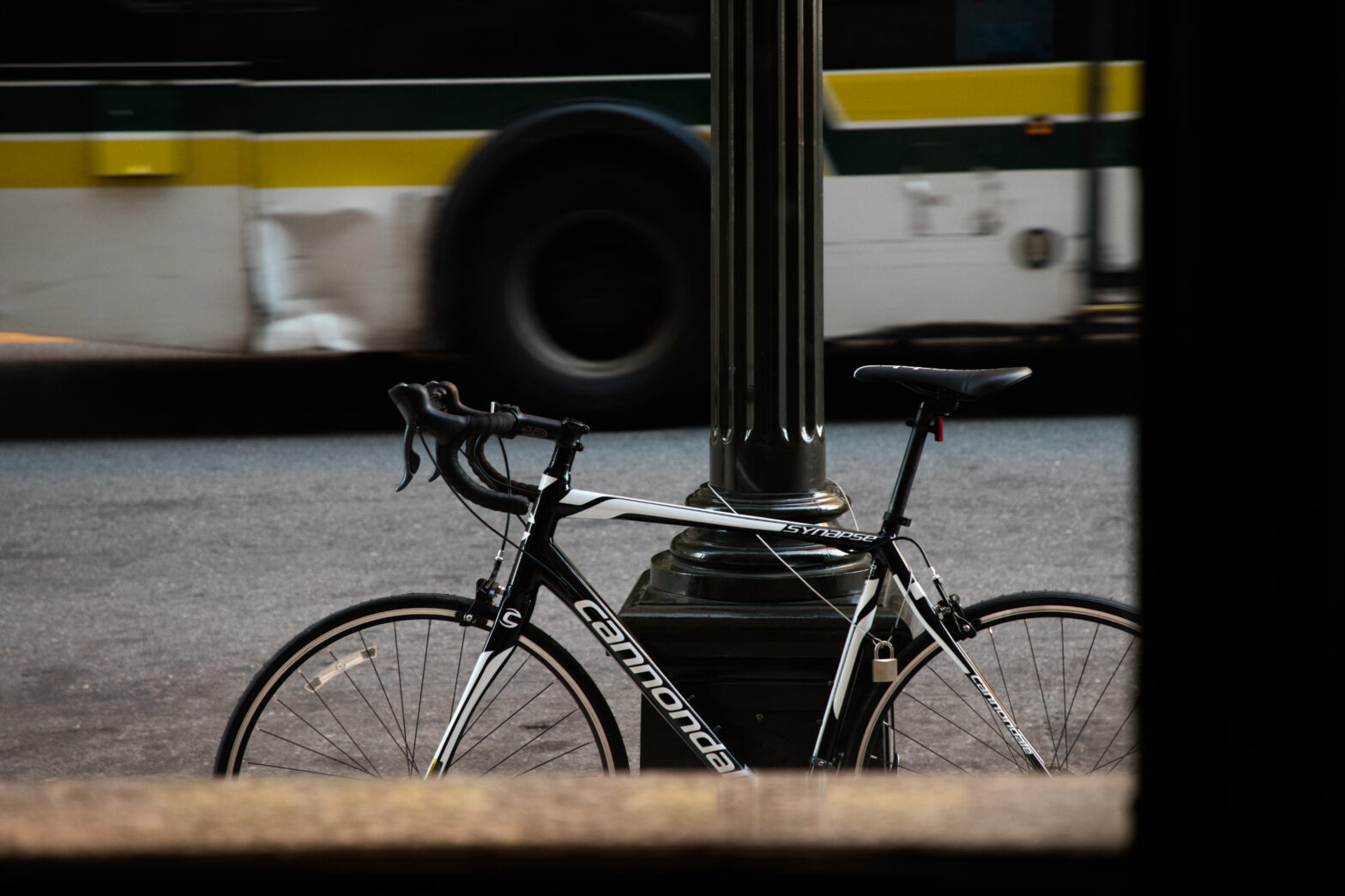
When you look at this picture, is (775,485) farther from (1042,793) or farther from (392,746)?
(1042,793)

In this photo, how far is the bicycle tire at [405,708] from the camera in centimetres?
274

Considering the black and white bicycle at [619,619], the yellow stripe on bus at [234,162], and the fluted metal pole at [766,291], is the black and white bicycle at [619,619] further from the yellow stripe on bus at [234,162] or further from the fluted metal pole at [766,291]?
the yellow stripe on bus at [234,162]

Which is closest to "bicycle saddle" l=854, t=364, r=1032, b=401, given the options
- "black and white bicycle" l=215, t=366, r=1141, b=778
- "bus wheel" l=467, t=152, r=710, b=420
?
"black and white bicycle" l=215, t=366, r=1141, b=778

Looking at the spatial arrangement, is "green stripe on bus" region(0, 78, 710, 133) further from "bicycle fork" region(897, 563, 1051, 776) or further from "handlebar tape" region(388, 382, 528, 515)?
"bicycle fork" region(897, 563, 1051, 776)

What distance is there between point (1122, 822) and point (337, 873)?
0.55 metres

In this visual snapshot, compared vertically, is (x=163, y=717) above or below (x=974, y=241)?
below

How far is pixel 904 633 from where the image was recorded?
2.86 meters

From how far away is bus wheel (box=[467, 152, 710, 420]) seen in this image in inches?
289

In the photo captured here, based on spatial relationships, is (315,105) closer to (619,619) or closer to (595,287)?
(595,287)

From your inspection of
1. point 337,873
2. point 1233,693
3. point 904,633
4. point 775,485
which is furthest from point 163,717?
point 1233,693

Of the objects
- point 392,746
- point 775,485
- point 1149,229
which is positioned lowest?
point 392,746

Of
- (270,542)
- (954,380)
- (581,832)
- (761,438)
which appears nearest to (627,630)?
(761,438)

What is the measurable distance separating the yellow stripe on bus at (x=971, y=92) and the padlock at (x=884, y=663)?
484cm

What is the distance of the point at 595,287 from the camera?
24.9 ft
